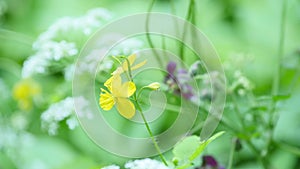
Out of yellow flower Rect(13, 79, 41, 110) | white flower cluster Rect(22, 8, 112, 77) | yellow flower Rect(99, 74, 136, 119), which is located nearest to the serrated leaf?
yellow flower Rect(99, 74, 136, 119)

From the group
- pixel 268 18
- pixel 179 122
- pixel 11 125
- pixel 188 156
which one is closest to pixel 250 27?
pixel 268 18

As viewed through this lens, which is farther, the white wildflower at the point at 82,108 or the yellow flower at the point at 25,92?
the yellow flower at the point at 25,92

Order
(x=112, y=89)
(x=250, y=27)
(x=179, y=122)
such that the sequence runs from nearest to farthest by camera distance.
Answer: (x=112, y=89), (x=179, y=122), (x=250, y=27)

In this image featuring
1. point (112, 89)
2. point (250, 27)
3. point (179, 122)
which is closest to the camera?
point (112, 89)

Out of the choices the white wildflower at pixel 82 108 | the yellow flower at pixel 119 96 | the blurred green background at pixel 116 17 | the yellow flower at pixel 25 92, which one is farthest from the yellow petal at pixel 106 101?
the yellow flower at pixel 25 92

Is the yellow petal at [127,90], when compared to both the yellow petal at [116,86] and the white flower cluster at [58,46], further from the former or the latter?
the white flower cluster at [58,46]

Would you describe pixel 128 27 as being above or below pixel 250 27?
below

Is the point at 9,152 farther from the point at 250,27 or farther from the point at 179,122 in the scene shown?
the point at 250,27
